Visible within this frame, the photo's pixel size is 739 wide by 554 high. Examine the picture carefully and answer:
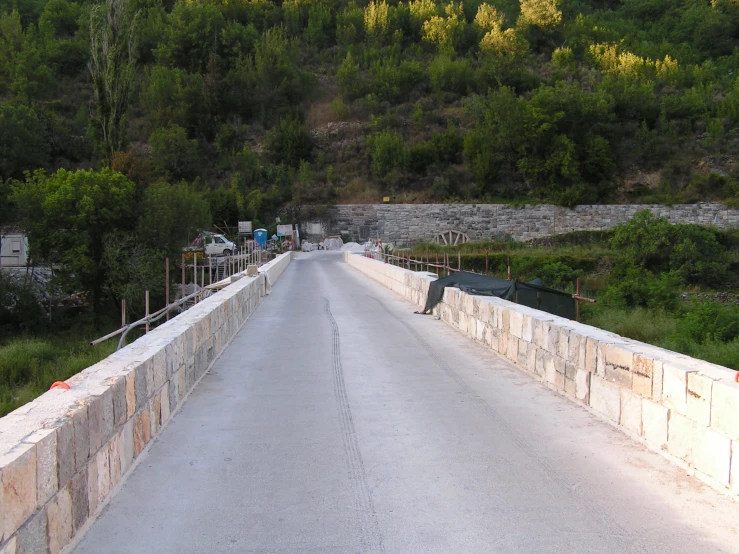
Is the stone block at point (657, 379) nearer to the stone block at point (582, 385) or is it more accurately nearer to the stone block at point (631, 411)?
the stone block at point (631, 411)

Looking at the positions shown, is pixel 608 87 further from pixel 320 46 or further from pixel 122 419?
pixel 122 419

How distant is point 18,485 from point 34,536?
1.32 ft

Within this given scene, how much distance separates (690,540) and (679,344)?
10.6m

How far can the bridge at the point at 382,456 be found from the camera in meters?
4.34

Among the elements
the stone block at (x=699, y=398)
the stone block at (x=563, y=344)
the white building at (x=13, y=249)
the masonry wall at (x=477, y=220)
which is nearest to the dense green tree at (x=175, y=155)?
the masonry wall at (x=477, y=220)

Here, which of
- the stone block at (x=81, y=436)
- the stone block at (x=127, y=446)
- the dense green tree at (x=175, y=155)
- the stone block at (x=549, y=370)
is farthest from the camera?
the dense green tree at (x=175, y=155)

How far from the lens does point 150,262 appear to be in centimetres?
3105

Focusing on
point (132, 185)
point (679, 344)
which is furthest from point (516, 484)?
point (132, 185)

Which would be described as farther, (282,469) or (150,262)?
(150,262)

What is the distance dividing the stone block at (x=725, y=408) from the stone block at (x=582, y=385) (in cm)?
235

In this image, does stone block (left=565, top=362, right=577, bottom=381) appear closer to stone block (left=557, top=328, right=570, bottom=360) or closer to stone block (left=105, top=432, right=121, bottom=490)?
stone block (left=557, top=328, right=570, bottom=360)

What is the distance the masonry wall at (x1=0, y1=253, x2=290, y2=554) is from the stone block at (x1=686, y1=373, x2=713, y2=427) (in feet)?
14.1

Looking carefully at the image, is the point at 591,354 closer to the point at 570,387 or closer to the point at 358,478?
the point at 570,387

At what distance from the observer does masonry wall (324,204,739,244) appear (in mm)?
56938
